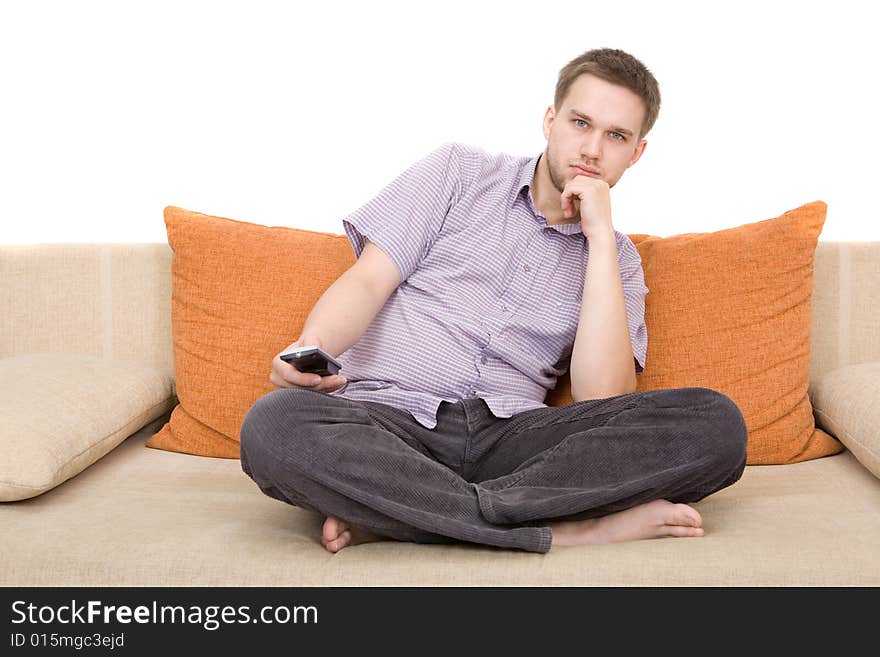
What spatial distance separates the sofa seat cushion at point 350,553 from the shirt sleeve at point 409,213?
0.54 metres

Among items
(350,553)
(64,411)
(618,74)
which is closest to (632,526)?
(350,553)

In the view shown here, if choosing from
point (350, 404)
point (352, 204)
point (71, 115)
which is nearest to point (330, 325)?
point (350, 404)

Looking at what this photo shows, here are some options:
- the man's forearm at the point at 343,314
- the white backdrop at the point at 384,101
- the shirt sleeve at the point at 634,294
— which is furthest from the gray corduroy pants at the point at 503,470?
the white backdrop at the point at 384,101

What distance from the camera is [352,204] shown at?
2.62 m

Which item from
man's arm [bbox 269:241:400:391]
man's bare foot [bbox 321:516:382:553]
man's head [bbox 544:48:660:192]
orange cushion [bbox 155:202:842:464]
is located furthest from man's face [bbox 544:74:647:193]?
man's bare foot [bbox 321:516:382:553]

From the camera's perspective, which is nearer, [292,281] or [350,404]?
[350,404]

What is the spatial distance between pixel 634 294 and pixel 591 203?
23 centimetres

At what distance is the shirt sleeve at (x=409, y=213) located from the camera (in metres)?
1.99

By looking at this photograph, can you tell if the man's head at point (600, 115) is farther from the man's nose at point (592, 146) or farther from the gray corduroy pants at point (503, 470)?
the gray corduroy pants at point (503, 470)

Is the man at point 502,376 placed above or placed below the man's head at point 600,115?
below

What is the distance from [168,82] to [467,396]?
1.23m

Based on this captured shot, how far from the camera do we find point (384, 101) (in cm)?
259

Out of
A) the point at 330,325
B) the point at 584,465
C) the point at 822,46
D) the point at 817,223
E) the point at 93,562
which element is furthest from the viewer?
the point at 822,46

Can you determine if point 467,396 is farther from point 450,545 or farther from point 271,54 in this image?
point 271,54
